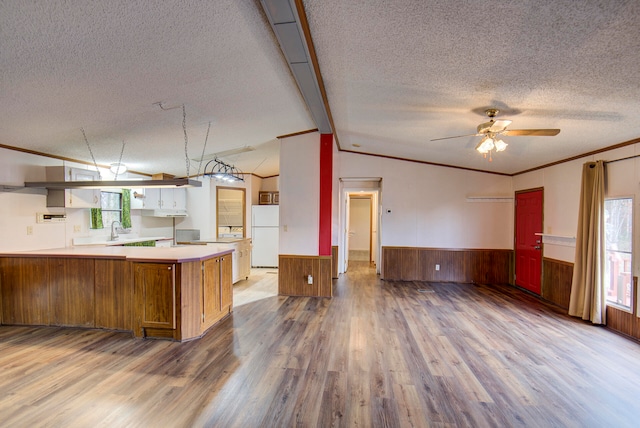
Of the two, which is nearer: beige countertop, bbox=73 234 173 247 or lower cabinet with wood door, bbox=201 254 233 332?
lower cabinet with wood door, bbox=201 254 233 332

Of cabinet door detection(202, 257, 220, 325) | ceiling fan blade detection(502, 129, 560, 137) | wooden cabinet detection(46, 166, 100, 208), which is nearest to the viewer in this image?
ceiling fan blade detection(502, 129, 560, 137)

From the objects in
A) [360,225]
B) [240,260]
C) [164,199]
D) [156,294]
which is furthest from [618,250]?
[164,199]

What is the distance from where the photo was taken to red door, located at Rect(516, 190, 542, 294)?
16.4 ft

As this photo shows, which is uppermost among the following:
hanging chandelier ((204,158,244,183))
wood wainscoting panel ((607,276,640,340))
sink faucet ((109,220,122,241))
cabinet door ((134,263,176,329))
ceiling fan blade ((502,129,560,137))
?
ceiling fan blade ((502,129,560,137))

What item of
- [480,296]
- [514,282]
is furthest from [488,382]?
[514,282]

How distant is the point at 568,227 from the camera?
14.1 ft

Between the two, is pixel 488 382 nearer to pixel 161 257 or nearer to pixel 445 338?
pixel 445 338

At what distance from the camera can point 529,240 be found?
17.3ft

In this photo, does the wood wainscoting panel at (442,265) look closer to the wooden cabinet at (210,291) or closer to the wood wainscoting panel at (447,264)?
the wood wainscoting panel at (447,264)

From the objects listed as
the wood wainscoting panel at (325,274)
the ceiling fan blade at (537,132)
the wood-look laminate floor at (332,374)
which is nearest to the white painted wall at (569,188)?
the wood-look laminate floor at (332,374)

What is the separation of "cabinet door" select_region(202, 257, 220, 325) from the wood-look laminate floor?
20cm

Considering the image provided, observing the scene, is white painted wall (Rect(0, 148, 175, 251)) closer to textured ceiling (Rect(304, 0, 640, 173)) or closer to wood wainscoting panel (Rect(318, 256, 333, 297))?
wood wainscoting panel (Rect(318, 256, 333, 297))

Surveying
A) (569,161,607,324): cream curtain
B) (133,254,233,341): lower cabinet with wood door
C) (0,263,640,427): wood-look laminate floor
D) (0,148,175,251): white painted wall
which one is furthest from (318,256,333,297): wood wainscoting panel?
(0,148,175,251): white painted wall

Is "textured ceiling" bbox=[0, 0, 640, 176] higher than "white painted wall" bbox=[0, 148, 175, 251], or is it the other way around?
"textured ceiling" bbox=[0, 0, 640, 176]
